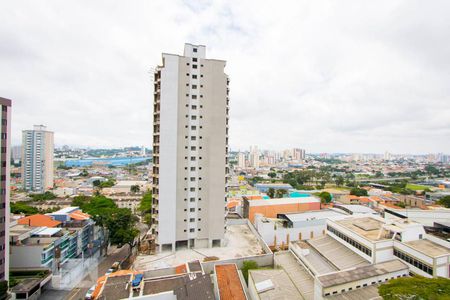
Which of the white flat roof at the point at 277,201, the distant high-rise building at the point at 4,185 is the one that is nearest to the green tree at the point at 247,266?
the white flat roof at the point at 277,201

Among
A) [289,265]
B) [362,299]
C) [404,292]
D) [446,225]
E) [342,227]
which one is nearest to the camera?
[404,292]

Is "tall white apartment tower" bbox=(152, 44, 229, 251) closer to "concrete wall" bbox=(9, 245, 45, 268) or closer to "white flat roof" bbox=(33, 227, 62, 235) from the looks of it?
"white flat roof" bbox=(33, 227, 62, 235)

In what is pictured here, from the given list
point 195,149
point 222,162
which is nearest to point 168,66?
point 195,149

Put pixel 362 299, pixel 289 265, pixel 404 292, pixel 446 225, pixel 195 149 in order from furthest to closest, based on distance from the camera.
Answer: pixel 446 225
pixel 195 149
pixel 289 265
pixel 362 299
pixel 404 292

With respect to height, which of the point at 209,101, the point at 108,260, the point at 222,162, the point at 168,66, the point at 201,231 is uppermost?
the point at 168,66

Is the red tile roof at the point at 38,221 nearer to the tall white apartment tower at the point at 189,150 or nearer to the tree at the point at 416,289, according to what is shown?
the tall white apartment tower at the point at 189,150

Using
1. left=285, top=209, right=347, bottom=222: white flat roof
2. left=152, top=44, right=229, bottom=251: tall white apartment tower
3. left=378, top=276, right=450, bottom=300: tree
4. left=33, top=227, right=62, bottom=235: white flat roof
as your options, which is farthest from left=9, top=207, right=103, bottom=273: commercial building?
left=378, top=276, right=450, bottom=300: tree

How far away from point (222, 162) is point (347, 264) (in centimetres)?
1184

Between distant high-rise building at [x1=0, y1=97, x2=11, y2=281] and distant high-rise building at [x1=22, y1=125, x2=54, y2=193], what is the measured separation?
51434 millimetres

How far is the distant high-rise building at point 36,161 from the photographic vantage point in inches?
2285

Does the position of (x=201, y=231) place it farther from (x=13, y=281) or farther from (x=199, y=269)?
(x=13, y=281)

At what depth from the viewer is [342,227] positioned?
61.1ft

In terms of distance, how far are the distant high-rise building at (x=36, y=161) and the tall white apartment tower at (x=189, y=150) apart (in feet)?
176

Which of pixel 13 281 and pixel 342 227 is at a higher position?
pixel 342 227
